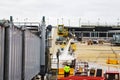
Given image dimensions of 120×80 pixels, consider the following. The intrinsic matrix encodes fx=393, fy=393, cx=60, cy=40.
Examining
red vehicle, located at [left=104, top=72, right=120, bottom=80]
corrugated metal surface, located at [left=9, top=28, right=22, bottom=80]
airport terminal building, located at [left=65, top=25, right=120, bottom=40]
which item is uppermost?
airport terminal building, located at [left=65, top=25, right=120, bottom=40]

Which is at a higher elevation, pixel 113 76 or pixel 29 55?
pixel 29 55

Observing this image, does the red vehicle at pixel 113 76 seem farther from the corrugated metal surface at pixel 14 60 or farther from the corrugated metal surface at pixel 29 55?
the corrugated metal surface at pixel 14 60

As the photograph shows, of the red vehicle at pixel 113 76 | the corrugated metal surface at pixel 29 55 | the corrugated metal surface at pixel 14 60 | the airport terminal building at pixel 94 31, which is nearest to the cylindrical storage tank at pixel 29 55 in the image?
the corrugated metal surface at pixel 29 55

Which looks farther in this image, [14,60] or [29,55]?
[29,55]

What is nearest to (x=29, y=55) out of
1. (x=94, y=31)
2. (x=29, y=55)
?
(x=29, y=55)

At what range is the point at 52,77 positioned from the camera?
31203 millimetres

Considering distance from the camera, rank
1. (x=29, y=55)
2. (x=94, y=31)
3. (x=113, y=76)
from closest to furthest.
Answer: (x=29, y=55) < (x=113, y=76) < (x=94, y=31)

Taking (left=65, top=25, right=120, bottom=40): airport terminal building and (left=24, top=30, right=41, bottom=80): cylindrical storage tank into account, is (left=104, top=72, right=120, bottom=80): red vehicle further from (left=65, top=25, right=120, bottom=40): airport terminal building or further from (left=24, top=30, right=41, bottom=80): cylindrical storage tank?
(left=65, top=25, right=120, bottom=40): airport terminal building

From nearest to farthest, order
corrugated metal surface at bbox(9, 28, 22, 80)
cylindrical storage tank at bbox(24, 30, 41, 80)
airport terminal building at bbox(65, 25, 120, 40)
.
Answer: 1. corrugated metal surface at bbox(9, 28, 22, 80)
2. cylindrical storage tank at bbox(24, 30, 41, 80)
3. airport terminal building at bbox(65, 25, 120, 40)

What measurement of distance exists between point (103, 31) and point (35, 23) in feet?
535

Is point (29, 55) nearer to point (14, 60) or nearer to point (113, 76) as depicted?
point (14, 60)

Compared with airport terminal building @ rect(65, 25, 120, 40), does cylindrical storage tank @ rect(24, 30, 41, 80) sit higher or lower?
lower

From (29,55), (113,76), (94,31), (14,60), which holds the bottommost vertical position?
(113,76)

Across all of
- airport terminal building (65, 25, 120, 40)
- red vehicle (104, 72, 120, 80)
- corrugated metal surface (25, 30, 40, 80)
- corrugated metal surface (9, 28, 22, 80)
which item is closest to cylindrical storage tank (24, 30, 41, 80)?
corrugated metal surface (25, 30, 40, 80)
